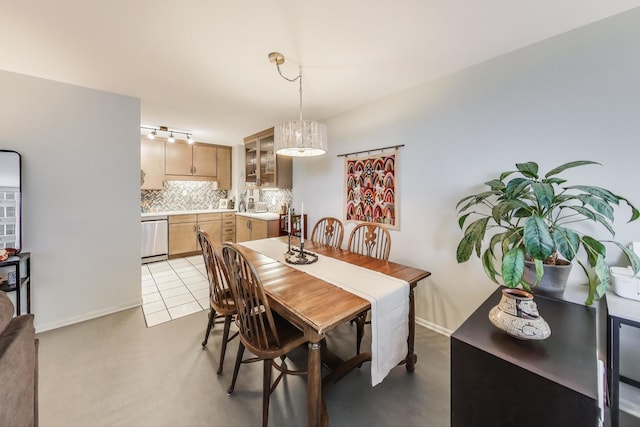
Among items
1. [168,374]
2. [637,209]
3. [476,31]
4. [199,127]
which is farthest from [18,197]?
[637,209]

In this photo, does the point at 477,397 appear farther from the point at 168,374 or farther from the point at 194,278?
the point at 194,278

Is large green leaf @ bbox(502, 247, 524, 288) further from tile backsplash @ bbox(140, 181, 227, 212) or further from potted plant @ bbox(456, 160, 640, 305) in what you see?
tile backsplash @ bbox(140, 181, 227, 212)

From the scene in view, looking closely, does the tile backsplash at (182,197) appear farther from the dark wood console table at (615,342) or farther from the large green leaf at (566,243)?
the dark wood console table at (615,342)

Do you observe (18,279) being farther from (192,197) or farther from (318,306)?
(192,197)

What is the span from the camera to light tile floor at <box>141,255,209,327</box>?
105 inches

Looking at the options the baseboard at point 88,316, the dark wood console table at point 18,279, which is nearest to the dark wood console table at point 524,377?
the dark wood console table at point 18,279

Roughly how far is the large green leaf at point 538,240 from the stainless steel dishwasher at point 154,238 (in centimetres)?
505

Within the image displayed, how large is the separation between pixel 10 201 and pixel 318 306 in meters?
2.80

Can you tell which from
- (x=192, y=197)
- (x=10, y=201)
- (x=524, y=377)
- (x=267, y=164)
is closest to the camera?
(x=524, y=377)

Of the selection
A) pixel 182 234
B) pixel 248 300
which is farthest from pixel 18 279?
pixel 182 234

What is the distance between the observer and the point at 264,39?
1.68m

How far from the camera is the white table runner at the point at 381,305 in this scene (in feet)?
4.53

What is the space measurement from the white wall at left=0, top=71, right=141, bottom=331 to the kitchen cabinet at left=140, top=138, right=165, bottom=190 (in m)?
2.06

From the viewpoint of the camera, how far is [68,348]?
2049mm
